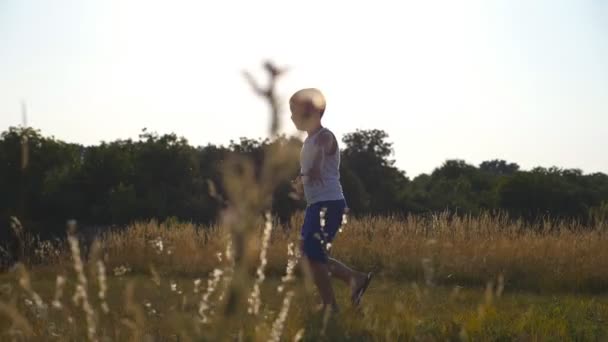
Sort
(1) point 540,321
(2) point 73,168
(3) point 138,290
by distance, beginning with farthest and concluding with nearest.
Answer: (2) point 73,168 < (3) point 138,290 < (1) point 540,321

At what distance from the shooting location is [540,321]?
490 centimetres

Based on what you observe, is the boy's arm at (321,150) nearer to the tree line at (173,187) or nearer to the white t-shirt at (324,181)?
the white t-shirt at (324,181)

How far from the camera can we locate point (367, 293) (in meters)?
7.16

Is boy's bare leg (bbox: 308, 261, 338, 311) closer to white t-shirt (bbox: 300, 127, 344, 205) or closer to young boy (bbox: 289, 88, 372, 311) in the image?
young boy (bbox: 289, 88, 372, 311)

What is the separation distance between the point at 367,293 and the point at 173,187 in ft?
129

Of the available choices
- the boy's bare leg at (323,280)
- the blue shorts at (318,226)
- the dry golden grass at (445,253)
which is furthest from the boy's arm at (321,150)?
the dry golden grass at (445,253)

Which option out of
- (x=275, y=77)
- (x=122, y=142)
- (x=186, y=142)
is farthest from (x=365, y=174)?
(x=275, y=77)

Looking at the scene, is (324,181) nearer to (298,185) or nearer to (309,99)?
(298,185)

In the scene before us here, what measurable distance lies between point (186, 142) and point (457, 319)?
47.2m

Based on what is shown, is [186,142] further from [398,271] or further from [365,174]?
[398,271]

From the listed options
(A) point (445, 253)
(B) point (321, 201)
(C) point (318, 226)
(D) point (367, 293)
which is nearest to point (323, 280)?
(C) point (318, 226)

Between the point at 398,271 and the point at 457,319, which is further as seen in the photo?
the point at 398,271

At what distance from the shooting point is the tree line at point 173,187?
40.8 meters

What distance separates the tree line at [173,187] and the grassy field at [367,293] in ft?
A: 66.6
